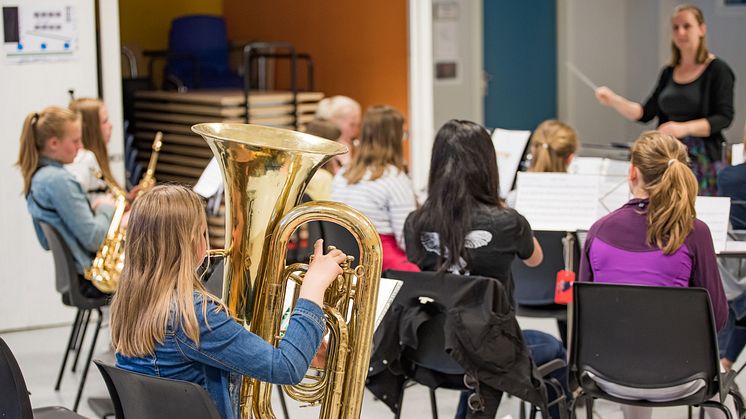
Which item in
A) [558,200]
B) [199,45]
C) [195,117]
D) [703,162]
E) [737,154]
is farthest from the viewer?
[199,45]

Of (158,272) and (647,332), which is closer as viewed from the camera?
(158,272)

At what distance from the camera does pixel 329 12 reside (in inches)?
309

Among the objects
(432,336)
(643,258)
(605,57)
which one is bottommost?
(432,336)

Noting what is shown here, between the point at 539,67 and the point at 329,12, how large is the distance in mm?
1895

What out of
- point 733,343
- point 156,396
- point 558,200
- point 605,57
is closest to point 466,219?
point 558,200

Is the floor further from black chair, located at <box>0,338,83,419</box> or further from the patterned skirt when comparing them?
black chair, located at <box>0,338,83,419</box>

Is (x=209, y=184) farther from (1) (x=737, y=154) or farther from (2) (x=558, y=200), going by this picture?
(1) (x=737, y=154)

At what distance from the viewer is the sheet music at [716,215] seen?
11.0ft

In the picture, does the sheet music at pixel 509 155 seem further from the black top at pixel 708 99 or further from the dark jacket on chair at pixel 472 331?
the dark jacket on chair at pixel 472 331

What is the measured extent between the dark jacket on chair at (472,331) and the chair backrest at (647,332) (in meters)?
0.19

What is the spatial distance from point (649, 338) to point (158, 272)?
56.2 inches

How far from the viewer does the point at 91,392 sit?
450 centimetres

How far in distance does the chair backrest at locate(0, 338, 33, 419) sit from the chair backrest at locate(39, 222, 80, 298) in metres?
1.86

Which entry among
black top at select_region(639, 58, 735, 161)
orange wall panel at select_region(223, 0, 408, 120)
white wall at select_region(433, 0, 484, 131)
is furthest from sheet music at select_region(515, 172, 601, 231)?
orange wall panel at select_region(223, 0, 408, 120)
